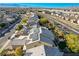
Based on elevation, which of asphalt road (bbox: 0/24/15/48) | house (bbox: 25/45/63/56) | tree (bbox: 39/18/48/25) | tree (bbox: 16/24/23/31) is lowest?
house (bbox: 25/45/63/56)

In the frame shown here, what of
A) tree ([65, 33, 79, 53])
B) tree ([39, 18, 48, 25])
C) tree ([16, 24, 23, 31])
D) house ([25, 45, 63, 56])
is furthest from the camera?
tree ([39, 18, 48, 25])

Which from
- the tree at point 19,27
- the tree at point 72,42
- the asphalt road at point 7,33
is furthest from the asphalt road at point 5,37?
the tree at point 72,42

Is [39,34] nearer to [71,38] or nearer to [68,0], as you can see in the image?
[71,38]

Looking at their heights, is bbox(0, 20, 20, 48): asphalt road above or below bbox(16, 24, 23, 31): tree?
below

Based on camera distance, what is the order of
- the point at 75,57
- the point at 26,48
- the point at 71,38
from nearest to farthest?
the point at 75,57
the point at 26,48
the point at 71,38

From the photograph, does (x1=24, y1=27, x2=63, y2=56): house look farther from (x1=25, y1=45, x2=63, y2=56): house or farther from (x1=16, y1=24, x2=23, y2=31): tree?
(x1=16, y1=24, x2=23, y2=31): tree

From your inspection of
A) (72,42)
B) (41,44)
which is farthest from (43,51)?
(72,42)

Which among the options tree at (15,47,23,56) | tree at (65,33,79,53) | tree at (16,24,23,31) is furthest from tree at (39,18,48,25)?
tree at (15,47,23,56)

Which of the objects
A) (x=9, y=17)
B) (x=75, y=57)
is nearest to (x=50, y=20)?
(x=9, y=17)
